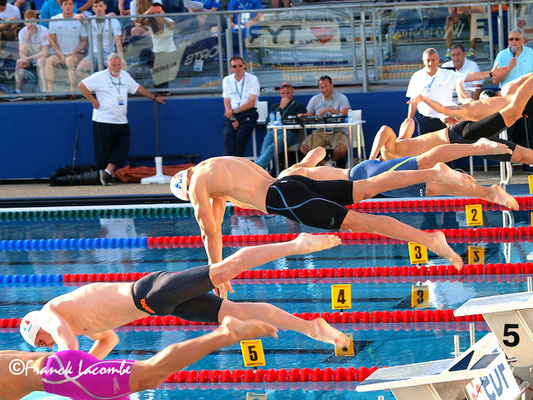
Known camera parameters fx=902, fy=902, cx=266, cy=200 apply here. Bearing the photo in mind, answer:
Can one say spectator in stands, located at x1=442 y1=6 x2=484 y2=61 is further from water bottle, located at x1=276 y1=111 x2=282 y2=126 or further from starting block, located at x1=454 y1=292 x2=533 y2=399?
starting block, located at x1=454 y1=292 x2=533 y2=399

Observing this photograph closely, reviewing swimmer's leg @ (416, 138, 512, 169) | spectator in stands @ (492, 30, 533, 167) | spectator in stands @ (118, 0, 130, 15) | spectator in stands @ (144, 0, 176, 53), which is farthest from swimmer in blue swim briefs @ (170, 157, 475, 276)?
spectator in stands @ (118, 0, 130, 15)

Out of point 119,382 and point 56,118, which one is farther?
point 56,118

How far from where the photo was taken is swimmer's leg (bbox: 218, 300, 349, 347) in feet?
14.9

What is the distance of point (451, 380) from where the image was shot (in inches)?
135

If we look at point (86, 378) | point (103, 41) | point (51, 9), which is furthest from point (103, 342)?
point (51, 9)

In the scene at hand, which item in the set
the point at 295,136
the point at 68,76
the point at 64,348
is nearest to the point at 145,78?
the point at 68,76

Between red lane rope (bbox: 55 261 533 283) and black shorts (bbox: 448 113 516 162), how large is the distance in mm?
995

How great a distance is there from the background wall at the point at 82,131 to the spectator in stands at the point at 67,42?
57 centimetres

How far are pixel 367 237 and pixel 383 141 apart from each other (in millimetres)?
1281

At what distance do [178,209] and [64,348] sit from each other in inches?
234

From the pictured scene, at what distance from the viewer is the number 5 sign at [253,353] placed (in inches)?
196

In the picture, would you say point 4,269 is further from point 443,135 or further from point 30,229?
point 443,135

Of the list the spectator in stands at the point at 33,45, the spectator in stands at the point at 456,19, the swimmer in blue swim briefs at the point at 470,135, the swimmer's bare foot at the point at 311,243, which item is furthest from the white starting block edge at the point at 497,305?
the spectator in stands at the point at 33,45

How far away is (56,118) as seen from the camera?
39.2 feet
